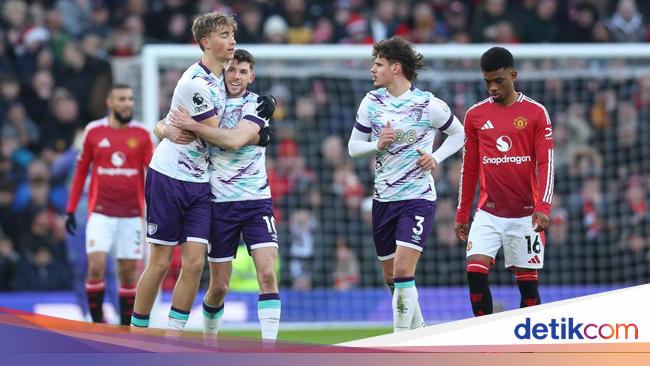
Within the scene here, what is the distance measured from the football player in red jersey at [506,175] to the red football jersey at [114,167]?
355 cm

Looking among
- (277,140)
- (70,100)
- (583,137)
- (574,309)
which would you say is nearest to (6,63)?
(70,100)

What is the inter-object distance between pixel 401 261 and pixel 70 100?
8.10 meters

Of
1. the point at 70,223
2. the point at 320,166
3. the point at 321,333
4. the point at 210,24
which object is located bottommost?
the point at 321,333

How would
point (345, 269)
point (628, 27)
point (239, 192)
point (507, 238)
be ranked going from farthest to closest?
point (628, 27)
point (345, 269)
point (507, 238)
point (239, 192)

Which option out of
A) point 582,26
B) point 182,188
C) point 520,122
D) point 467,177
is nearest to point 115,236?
point 182,188

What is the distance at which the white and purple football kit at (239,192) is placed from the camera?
29.8 feet

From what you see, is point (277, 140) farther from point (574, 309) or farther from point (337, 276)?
point (574, 309)

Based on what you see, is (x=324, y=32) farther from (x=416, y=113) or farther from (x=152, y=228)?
(x=152, y=228)

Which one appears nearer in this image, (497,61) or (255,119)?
(255,119)

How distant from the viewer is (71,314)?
1466 cm

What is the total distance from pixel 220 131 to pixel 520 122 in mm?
2196

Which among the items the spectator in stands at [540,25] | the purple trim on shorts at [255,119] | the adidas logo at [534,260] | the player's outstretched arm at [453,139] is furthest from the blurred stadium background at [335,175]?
the purple trim on shorts at [255,119]

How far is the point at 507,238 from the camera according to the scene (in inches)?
377

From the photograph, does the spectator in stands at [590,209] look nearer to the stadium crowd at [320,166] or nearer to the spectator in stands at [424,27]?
the stadium crowd at [320,166]
